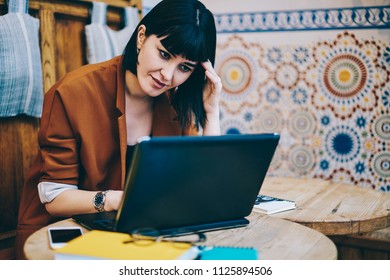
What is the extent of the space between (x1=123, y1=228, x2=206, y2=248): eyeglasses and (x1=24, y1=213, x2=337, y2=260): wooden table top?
3 centimetres

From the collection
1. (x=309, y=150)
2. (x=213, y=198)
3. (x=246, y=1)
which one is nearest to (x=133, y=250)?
(x=213, y=198)

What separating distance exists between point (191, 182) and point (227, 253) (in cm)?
16

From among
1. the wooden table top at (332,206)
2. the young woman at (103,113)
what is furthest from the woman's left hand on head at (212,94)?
the wooden table top at (332,206)

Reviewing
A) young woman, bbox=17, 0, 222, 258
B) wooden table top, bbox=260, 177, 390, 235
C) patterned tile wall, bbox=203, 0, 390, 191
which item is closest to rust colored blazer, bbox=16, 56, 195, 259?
young woman, bbox=17, 0, 222, 258

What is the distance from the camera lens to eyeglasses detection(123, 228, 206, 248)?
87cm

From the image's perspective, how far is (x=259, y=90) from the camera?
2.46 metres

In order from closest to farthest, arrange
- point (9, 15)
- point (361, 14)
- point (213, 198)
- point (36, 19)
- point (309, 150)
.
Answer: point (213, 198) → point (9, 15) → point (36, 19) → point (361, 14) → point (309, 150)

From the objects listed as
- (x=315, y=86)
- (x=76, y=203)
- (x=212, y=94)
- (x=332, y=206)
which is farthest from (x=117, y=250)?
(x=315, y=86)

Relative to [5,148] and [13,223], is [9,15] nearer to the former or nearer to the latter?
[5,148]

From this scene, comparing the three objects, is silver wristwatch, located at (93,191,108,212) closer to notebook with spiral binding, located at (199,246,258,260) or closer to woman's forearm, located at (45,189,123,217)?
woman's forearm, located at (45,189,123,217)

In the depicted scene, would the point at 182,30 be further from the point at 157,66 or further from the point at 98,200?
the point at 98,200

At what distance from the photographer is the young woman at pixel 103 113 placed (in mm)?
1319
